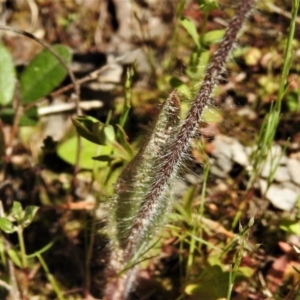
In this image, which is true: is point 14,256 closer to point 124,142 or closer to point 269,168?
point 124,142

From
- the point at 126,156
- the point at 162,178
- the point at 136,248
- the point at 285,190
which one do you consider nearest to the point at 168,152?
the point at 162,178

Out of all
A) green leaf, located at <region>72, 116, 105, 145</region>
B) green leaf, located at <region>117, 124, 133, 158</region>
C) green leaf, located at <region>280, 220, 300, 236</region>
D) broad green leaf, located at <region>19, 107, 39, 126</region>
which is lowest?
green leaf, located at <region>280, 220, 300, 236</region>

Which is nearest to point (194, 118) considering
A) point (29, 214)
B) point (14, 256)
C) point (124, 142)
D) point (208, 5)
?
point (124, 142)

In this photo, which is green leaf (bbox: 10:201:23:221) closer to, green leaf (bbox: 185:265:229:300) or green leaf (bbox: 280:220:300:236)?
green leaf (bbox: 185:265:229:300)

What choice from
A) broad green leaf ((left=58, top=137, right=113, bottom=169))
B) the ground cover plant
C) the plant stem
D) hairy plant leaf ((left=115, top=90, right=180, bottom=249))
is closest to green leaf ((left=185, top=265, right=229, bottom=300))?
the ground cover plant

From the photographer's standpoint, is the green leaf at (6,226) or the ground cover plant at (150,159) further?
the green leaf at (6,226)

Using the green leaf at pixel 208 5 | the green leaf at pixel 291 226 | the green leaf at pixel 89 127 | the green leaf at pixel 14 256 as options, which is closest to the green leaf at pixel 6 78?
the green leaf at pixel 14 256

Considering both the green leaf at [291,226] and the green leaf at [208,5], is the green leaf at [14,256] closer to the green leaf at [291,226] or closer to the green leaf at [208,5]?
the green leaf at [291,226]
